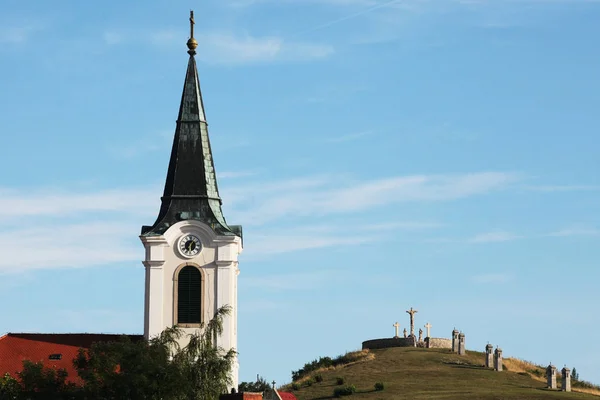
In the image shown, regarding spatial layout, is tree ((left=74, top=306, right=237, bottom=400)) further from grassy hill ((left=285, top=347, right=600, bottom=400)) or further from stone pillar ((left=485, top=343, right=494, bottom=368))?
stone pillar ((left=485, top=343, right=494, bottom=368))

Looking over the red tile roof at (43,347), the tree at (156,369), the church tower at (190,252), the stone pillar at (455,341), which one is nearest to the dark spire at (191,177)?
the church tower at (190,252)

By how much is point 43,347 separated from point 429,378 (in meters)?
Answer: 40.6

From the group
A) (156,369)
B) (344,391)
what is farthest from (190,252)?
(344,391)

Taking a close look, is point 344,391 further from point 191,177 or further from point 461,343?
point 191,177

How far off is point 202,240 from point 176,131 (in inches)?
289

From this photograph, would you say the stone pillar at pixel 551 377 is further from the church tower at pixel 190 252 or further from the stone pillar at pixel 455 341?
the church tower at pixel 190 252

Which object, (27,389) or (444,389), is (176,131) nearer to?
(27,389)

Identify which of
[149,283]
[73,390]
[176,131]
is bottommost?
[73,390]

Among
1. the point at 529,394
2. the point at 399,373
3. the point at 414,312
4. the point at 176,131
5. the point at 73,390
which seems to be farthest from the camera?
the point at 414,312

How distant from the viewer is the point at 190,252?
7881cm

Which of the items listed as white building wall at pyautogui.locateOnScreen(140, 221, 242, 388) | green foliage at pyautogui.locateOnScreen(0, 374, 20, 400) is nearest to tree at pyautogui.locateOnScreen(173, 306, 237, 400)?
white building wall at pyautogui.locateOnScreen(140, 221, 242, 388)

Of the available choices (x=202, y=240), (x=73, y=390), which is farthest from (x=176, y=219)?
(x=73, y=390)

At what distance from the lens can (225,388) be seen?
232 ft

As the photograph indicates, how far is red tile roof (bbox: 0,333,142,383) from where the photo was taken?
7681cm
